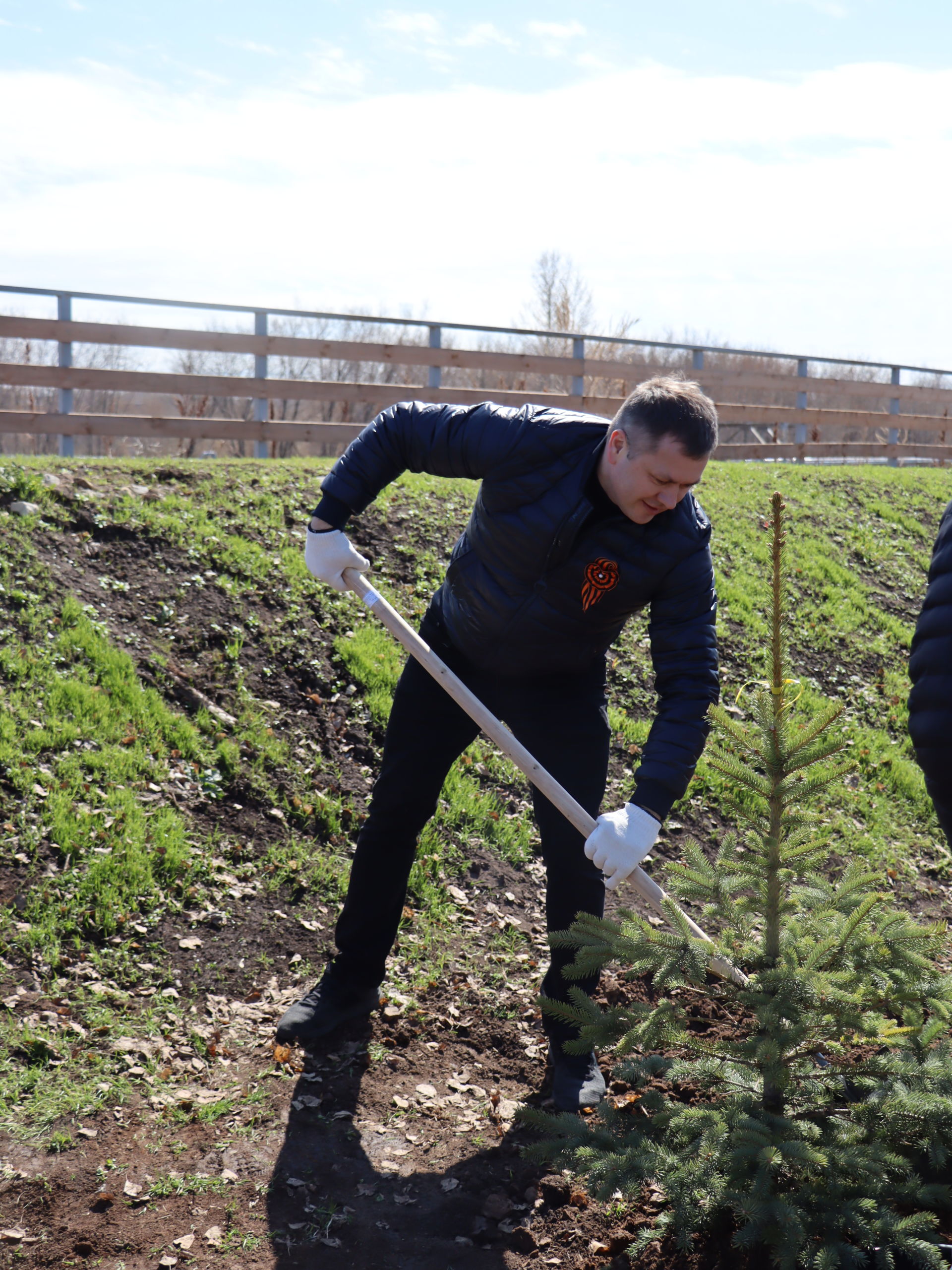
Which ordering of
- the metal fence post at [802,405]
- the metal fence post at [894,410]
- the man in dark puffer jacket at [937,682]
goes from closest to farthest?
the man in dark puffer jacket at [937,682]
the metal fence post at [802,405]
the metal fence post at [894,410]

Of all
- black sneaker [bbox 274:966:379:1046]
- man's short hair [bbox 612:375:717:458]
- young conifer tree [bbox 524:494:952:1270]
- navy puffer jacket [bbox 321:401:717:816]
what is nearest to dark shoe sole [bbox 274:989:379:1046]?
black sneaker [bbox 274:966:379:1046]

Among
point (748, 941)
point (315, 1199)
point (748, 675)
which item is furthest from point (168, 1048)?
point (748, 675)

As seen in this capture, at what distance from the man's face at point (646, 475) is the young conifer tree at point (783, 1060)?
1.05ft

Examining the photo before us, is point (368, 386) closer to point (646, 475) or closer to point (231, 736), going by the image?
point (231, 736)

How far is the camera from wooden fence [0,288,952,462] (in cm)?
961

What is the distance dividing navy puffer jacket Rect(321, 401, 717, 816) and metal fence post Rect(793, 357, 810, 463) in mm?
13270

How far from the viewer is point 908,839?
6238 mm

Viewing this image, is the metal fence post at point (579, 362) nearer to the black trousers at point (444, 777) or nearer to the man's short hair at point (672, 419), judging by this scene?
the black trousers at point (444, 777)

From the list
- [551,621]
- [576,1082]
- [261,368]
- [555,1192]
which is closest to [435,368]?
[261,368]

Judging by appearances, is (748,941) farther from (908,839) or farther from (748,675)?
(748,675)

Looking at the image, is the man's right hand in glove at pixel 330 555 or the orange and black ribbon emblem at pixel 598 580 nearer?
the orange and black ribbon emblem at pixel 598 580

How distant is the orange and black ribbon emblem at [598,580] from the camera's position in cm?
318

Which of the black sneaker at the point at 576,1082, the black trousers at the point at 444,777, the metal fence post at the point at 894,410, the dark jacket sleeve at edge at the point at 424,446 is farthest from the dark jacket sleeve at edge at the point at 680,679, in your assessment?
the metal fence post at the point at 894,410

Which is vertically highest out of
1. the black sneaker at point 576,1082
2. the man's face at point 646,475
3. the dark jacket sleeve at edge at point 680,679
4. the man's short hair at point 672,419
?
the man's short hair at point 672,419
